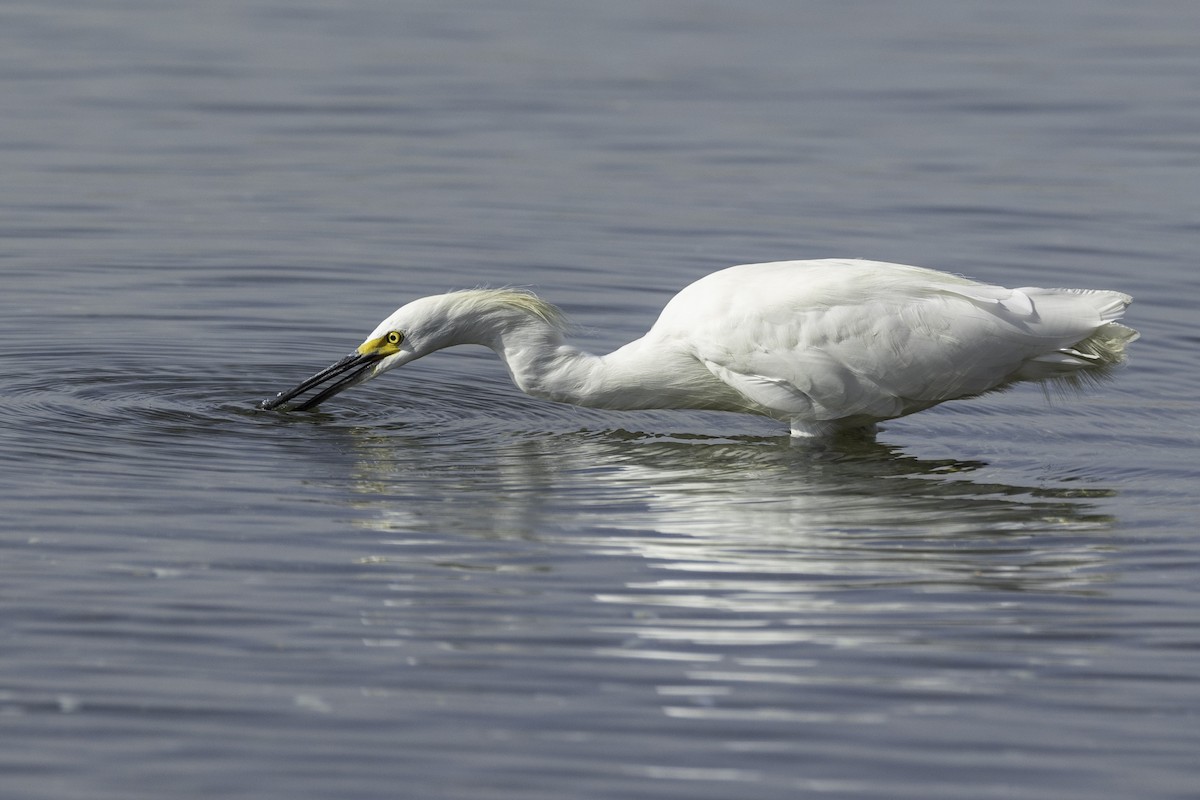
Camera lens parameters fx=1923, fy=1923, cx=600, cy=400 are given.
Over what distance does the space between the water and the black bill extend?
0.18m

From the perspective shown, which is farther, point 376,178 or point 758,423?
point 376,178

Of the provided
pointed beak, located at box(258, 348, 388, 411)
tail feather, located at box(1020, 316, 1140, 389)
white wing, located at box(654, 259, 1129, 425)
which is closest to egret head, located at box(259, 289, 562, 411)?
pointed beak, located at box(258, 348, 388, 411)

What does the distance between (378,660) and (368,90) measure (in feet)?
45.5

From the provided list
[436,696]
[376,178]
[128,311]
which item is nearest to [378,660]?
[436,696]

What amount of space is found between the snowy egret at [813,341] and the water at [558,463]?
1.10ft

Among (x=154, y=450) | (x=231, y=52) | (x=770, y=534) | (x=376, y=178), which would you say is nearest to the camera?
(x=770, y=534)

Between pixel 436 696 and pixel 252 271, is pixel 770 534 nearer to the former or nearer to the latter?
pixel 436 696

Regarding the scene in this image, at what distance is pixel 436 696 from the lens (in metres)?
6.33

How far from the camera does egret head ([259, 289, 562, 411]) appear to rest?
1030 cm

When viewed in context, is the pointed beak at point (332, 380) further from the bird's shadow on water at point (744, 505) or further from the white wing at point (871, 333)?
the white wing at point (871, 333)

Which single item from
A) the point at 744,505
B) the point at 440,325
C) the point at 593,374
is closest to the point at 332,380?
the point at 440,325

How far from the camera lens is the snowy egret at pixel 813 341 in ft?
32.2

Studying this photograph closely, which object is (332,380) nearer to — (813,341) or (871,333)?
(813,341)

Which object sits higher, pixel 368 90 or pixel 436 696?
pixel 368 90
